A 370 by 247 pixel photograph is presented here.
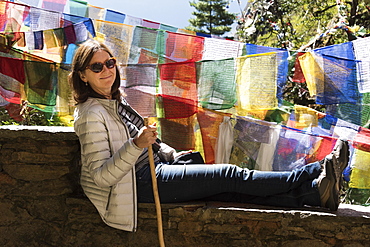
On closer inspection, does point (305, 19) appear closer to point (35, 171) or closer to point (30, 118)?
point (30, 118)

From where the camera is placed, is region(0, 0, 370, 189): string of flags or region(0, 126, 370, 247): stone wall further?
region(0, 0, 370, 189): string of flags

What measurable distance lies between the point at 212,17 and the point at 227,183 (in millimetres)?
34732

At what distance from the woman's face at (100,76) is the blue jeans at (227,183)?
0.60 m

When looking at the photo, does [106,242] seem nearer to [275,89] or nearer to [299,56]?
[275,89]

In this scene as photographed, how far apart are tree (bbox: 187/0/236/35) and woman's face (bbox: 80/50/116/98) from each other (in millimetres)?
33400

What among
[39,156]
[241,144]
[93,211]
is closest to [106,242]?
[93,211]

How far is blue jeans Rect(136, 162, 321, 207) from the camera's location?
277 cm

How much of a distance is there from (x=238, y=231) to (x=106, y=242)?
35.4 inches

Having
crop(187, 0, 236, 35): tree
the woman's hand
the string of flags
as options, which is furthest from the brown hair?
crop(187, 0, 236, 35): tree

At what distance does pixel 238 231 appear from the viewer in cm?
282

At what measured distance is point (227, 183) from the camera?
2807 millimetres

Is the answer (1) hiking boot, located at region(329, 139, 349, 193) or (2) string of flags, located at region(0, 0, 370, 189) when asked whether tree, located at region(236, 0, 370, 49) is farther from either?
(1) hiking boot, located at region(329, 139, 349, 193)

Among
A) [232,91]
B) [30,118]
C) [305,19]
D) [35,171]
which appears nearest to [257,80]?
[232,91]

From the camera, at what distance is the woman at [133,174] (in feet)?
8.50
